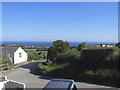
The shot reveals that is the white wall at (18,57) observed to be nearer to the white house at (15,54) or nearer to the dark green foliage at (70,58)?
the white house at (15,54)

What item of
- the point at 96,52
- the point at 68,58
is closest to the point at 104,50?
the point at 96,52

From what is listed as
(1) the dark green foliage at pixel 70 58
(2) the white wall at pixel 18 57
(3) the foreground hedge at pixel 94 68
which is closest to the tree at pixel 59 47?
(1) the dark green foliage at pixel 70 58

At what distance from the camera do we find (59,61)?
18781mm

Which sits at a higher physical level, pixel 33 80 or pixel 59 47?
pixel 59 47

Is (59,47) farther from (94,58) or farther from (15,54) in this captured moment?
(15,54)

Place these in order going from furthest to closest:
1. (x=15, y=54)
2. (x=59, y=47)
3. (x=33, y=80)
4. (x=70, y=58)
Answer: (x=15, y=54) < (x=59, y=47) < (x=70, y=58) < (x=33, y=80)

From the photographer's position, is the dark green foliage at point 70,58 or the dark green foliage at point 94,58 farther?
the dark green foliage at point 70,58

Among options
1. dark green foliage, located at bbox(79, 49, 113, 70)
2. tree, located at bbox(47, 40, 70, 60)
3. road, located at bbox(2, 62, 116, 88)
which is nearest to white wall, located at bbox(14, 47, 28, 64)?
tree, located at bbox(47, 40, 70, 60)

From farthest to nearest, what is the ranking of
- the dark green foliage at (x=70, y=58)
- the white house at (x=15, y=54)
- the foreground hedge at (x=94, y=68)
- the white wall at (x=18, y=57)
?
the white wall at (x=18, y=57) → the white house at (x=15, y=54) → the dark green foliage at (x=70, y=58) → the foreground hedge at (x=94, y=68)

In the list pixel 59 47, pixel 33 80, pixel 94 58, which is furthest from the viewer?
pixel 59 47

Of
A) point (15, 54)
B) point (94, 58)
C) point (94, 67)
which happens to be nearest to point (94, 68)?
point (94, 67)

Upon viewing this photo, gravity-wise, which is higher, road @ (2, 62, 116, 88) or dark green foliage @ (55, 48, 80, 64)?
dark green foliage @ (55, 48, 80, 64)

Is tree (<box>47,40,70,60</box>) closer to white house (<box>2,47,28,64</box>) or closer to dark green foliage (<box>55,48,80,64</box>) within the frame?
dark green foliage (<box>55,48,80,64</box>)

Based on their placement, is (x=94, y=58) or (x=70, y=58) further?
(x=70, y=58)
